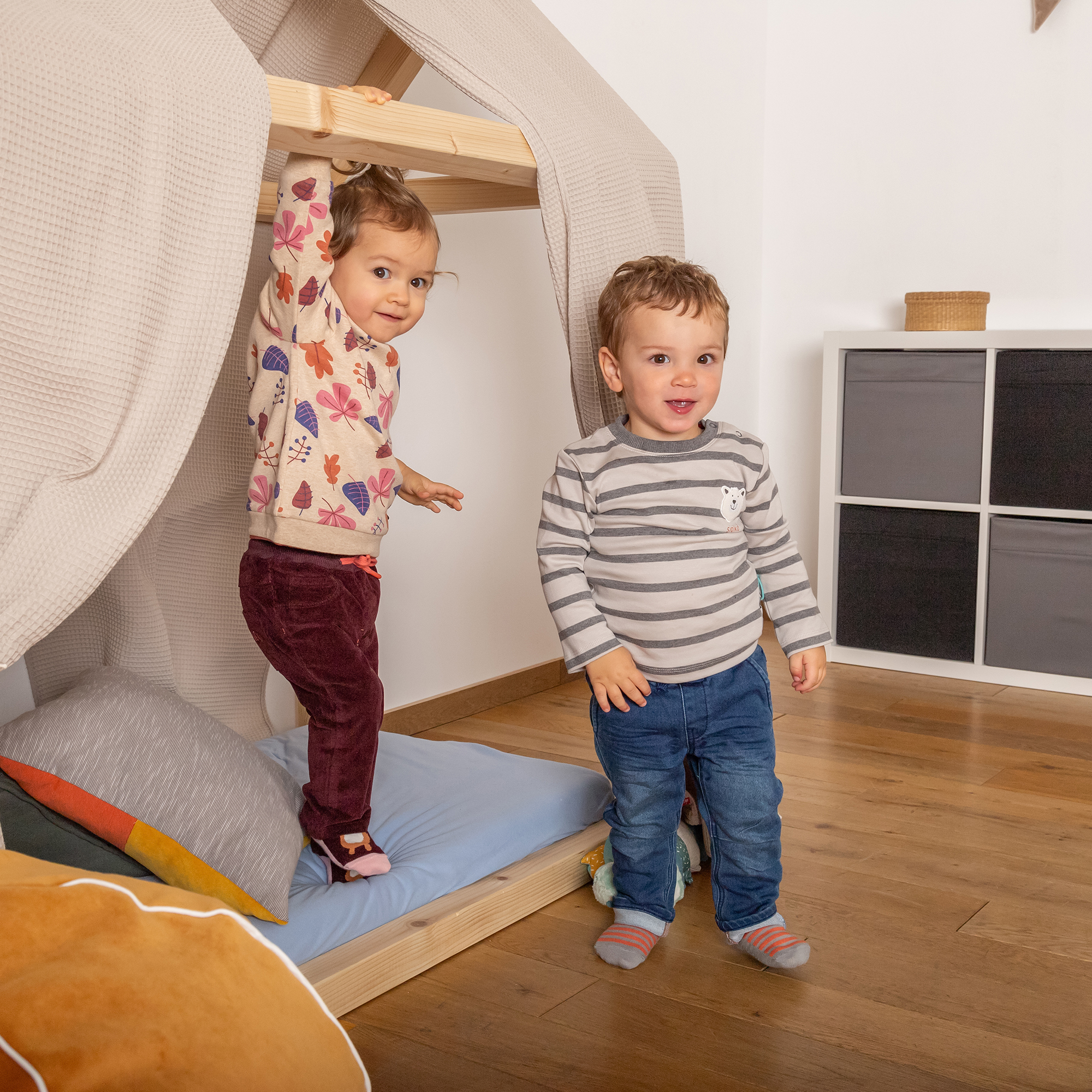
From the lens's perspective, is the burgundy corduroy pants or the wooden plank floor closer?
the wooden plank floor

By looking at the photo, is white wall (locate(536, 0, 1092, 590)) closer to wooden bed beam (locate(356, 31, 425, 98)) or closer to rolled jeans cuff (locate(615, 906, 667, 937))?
wooden bed beam (locate(356, 31, 425, 98))

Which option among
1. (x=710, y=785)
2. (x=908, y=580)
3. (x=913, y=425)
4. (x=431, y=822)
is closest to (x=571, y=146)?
(x=710, y=785)

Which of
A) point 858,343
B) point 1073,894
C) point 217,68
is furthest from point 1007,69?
point 217,68

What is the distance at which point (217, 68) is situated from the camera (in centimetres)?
97

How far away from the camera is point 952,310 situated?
2.44 meters

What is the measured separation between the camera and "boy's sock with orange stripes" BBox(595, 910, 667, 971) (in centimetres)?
123

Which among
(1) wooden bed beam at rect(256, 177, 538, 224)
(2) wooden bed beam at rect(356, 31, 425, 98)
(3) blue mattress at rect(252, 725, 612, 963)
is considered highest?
(2) wooden bed beam at rect(356, 31, 425, 98)

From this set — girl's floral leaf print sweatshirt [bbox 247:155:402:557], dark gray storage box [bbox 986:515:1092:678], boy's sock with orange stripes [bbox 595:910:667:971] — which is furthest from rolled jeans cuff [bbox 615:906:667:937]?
dark gray storage box [bbox 986:515:1092:678]

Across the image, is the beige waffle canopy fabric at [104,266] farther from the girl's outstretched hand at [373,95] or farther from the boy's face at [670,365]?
the boy's face at [670,365]

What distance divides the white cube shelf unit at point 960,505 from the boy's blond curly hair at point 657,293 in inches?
49.1

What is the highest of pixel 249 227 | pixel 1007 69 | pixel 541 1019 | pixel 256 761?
pixel 1007 69

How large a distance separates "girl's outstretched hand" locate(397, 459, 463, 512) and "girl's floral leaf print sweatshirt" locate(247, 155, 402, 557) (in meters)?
0.11

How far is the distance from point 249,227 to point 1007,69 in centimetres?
225

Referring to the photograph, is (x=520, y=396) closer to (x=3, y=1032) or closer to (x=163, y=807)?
(x=163, y=807)
